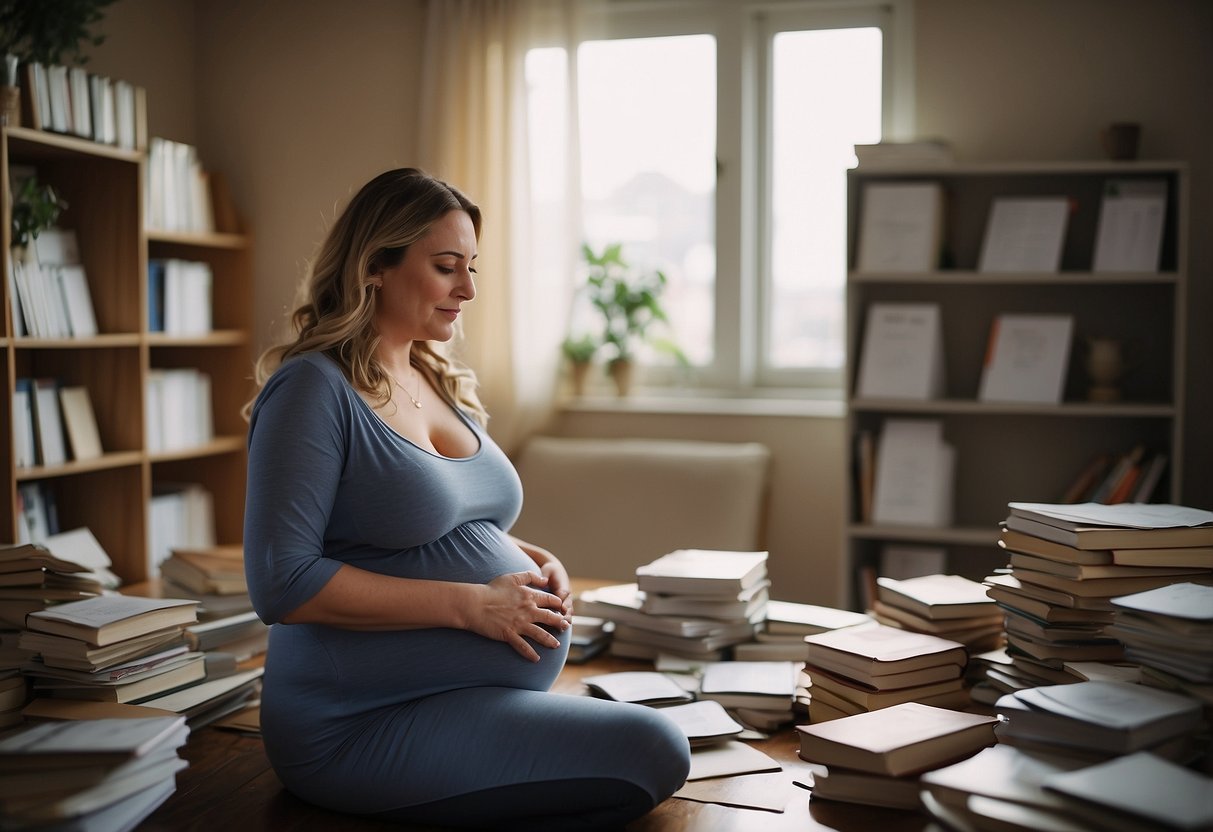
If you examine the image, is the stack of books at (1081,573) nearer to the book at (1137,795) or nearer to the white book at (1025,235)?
the book at (1137,795)

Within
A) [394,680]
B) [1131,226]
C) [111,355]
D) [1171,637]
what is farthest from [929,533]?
[111,355]

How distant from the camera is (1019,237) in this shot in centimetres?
335

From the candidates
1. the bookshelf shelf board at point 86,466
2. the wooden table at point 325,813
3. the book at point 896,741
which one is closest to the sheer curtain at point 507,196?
the bookshelf shelf board at point 86,466

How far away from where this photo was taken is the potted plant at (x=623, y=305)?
3879 millimetres

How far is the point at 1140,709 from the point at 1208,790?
20 cm

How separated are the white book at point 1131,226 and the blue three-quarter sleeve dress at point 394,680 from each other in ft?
7.71

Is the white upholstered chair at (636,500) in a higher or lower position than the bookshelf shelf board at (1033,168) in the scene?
lower

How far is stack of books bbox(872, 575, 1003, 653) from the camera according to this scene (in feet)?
6.41

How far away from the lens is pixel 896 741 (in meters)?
1.49

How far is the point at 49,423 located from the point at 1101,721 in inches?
115

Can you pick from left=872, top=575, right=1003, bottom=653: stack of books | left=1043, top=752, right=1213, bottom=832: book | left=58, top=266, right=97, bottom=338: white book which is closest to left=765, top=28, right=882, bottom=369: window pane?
left=872, top=575, right=1003, bottom=653: stack of books

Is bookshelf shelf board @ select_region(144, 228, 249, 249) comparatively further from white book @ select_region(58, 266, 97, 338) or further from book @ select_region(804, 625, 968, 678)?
book @ select_region(804, 625, 968, 678)

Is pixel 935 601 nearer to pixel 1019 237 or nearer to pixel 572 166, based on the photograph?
pixel 1019 237

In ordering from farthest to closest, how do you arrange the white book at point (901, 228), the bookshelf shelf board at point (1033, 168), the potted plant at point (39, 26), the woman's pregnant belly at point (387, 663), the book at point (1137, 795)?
the white book at point (901, 228) < the bookshelf shelf board at point (1033, 168) < the potted plant at point (39, 26) < the woman's pregnant belly at point (387, 663) < the book at point (1137, 795)
